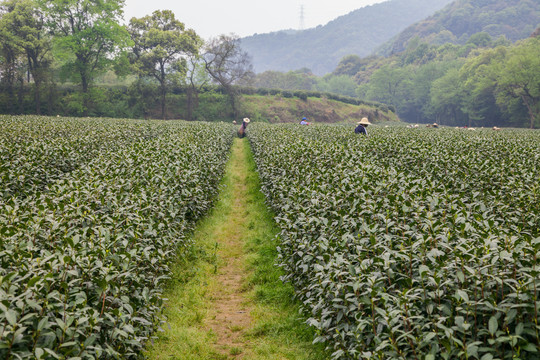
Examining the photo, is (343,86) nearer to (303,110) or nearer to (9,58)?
(303,110)

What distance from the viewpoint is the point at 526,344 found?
2.17m

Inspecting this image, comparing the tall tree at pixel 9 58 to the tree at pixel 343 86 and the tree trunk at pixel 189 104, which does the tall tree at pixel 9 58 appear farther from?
the tree at pixel 343 86

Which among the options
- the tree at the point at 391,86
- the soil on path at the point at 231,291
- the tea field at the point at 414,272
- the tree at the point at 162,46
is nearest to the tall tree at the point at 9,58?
the tree at the point at 162,46

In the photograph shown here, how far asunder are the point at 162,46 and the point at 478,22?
16543cm

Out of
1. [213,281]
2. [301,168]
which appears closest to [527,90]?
[301,168]

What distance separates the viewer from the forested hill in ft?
475

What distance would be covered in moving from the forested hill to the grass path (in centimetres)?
15338

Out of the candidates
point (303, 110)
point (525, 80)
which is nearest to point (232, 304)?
point (303, 110)

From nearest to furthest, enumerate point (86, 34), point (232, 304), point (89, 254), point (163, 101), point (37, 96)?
point (89, 254)
point (232, 304)
point (37, 96)
point (86, 34)
point (163, 101)

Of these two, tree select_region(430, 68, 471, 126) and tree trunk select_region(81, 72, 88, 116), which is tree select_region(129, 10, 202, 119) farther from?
tree select_region(430, 68, 471, 126)

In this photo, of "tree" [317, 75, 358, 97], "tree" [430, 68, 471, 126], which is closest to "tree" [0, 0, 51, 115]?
"tree" [430, 68, 471, 126]

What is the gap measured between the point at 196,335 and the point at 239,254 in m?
2.82

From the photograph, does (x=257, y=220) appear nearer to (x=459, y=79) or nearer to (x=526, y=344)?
(x=526, y=344)

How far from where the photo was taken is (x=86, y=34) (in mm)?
44031
